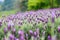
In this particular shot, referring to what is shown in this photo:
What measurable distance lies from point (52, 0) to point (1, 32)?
13.4m

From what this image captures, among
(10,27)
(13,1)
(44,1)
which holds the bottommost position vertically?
(13,1)

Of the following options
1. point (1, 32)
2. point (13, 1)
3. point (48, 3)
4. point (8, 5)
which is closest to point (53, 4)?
point (48, 3)

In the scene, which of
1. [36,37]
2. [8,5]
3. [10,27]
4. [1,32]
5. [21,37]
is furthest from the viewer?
[8,5]

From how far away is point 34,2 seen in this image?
15.8 metres

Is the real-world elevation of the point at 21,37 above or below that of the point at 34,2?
above

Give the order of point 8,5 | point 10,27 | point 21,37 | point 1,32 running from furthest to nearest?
point 8,5 → point 1,32 → point 10,27 → point 21,37

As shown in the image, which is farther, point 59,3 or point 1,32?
point 59,3

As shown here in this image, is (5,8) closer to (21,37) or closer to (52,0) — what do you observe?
(52,0)

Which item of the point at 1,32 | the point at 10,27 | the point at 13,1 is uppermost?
the point at 10,27

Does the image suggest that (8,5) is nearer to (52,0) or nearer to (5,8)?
(5,8)

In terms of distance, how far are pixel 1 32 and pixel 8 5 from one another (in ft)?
64.4

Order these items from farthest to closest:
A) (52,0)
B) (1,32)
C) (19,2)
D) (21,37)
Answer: (19,2) < (52,0) < (1,32) < (21,37)

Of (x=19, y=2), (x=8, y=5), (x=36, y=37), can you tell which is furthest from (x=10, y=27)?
(x=19, y=2)

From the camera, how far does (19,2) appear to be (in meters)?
23.5
